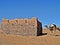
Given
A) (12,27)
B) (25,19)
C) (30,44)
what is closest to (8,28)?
(12,27)

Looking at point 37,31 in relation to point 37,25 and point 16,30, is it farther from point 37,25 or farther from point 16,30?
point 16,30

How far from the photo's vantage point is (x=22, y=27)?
112 ft

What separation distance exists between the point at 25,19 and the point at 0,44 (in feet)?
40.7

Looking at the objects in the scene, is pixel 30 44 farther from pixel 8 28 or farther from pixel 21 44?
pixel 8 28

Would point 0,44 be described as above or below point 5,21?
below

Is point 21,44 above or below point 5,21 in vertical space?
below

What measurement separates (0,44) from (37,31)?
39.1ft

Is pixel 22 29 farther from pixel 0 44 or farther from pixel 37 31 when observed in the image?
pixel 0 44

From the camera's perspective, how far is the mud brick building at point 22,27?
3366 centimetres

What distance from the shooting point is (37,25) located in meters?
34.6

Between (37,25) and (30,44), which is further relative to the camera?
(37,25)

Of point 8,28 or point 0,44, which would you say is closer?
point 0,44

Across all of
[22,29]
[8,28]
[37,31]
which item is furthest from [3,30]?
[37,31]

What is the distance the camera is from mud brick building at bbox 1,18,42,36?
33.7 meters
